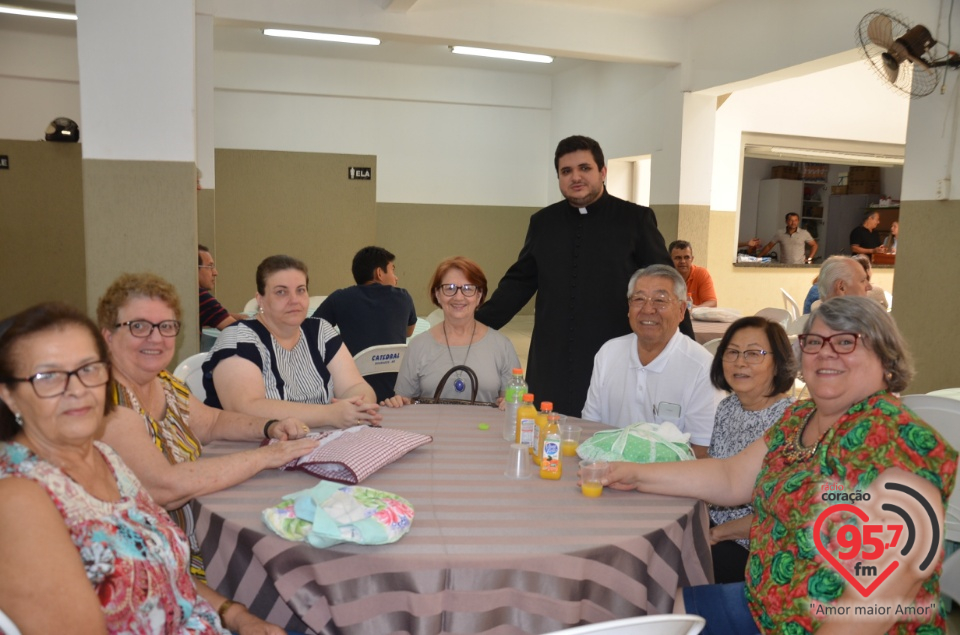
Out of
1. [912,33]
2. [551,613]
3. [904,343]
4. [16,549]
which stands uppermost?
[912,33]

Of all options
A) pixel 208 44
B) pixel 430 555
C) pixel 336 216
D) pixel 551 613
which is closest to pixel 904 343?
pixel 551 613

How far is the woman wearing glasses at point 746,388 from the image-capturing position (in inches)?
93.1

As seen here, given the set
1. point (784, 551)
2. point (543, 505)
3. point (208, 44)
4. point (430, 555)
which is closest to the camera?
point (430, 555)

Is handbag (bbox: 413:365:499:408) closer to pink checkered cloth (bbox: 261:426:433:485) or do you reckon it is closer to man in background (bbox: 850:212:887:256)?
pink checkered cloth (bbox: 261:426:433:485)

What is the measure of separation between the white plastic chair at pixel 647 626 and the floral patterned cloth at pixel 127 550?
820 millimetres

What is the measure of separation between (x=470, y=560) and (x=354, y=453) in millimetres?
643

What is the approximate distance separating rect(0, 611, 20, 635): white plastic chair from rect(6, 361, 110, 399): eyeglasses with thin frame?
15.7 inches

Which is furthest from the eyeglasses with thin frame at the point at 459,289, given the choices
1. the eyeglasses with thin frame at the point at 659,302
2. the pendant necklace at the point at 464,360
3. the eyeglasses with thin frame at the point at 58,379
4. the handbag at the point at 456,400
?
the eyeglasses with thin frame at the point at 58,379

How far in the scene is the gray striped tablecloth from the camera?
1.48 metres

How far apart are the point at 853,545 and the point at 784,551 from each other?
6.7 inches

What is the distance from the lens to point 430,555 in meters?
1.50

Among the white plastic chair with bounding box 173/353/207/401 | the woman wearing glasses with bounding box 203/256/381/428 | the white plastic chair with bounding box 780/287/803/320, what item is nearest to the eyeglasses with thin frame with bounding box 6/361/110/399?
the woman wearing glasses with bounding box 203/256/381/428

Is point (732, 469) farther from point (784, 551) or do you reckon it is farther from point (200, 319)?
point (200, 319)

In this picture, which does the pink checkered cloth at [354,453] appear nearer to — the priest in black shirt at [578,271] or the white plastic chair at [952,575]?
the priest in black shirt at [578,271]
